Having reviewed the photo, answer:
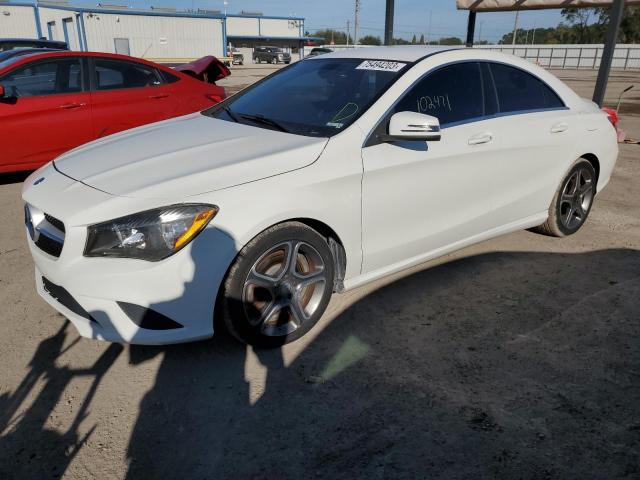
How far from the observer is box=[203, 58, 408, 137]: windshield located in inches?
124

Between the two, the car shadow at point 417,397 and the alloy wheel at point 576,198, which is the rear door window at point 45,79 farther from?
the alloy wheel at point 576,198

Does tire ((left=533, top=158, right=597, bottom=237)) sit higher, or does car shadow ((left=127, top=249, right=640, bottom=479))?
tire ((left=533, top=158, right=597, bottom=237))

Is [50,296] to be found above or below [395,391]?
above

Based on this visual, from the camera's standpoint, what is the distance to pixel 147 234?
7.88 feet

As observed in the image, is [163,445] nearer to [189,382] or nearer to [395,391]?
[189,382]

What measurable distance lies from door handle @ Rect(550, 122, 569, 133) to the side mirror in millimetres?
1669

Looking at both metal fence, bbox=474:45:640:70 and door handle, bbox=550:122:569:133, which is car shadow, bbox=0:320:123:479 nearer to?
door handle, bbox=550:122:569:133

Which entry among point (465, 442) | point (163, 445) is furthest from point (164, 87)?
point (465, 442)

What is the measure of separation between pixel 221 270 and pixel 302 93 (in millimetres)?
1638

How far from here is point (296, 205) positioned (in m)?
2.68

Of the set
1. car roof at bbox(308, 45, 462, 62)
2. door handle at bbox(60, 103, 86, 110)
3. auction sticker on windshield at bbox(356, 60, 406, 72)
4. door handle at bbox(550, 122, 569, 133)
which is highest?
car roof at bbox(308, 45, 462, 62)

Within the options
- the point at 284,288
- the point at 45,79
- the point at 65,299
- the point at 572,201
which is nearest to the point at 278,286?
the point at 284,288

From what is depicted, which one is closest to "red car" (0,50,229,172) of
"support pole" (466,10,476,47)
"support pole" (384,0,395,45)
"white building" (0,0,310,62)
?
"support pole" (384,0,395,45)

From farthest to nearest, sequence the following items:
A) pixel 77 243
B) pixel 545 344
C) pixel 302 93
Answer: pixel 302 93, pixel 545 344, pixel 77 243
